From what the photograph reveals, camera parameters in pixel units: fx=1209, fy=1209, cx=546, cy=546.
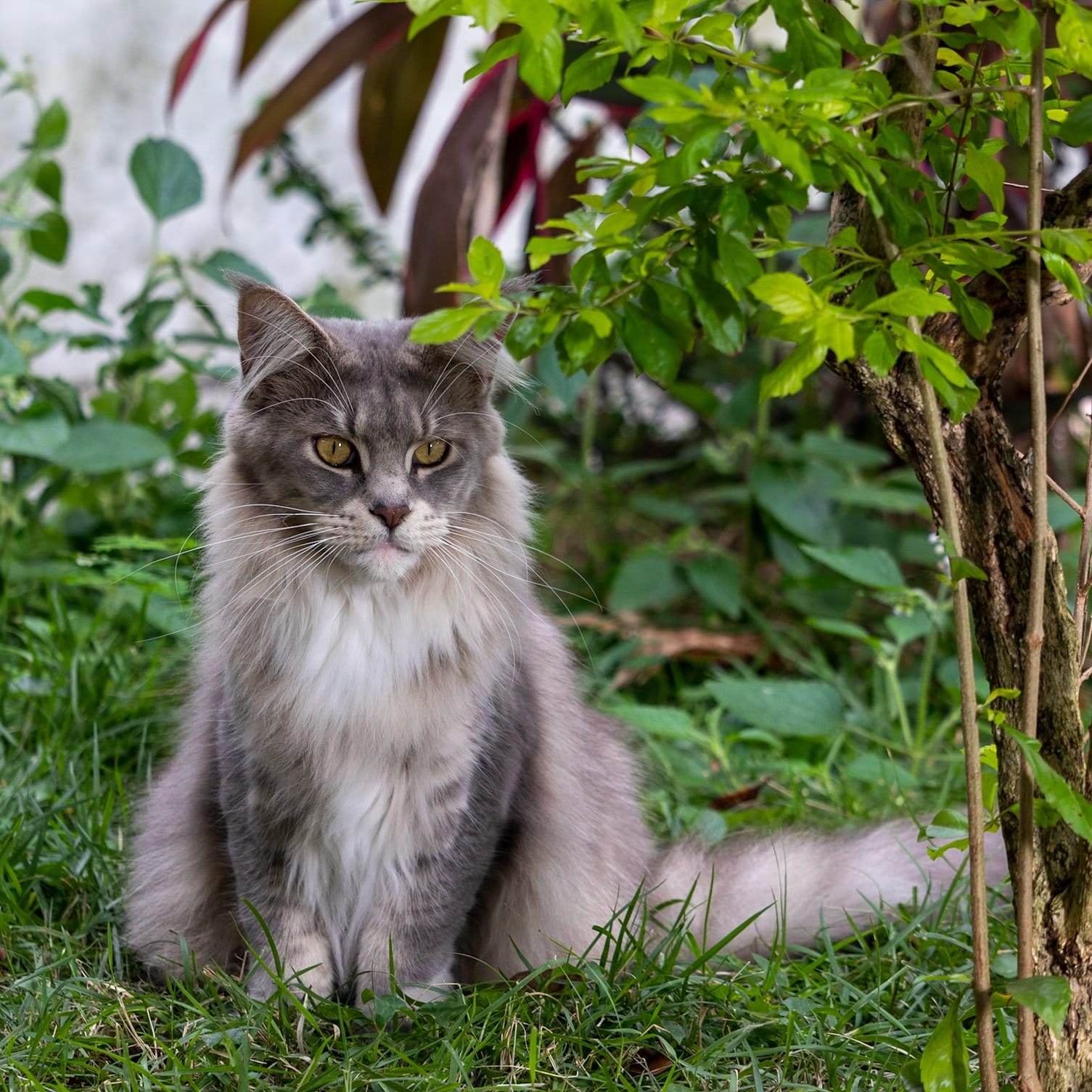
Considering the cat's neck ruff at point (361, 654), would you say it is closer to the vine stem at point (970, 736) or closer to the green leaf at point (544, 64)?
the vine stem at point (970, 736)

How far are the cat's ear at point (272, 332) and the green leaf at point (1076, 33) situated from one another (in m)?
0.98

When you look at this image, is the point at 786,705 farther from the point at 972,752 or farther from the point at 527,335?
the point at 527,335

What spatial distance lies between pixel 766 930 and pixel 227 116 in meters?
4.81

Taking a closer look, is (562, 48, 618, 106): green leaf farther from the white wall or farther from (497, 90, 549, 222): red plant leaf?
the white wall

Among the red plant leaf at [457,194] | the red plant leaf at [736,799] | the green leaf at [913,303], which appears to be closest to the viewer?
the green leaf at [913,303]

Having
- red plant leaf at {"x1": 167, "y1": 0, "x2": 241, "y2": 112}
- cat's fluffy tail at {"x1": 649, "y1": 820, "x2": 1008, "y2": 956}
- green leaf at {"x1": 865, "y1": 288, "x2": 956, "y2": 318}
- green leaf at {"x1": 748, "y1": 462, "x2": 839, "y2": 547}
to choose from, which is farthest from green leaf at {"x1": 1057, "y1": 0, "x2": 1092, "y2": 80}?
red plant leaf at {"x1": 167, "y1": 0, "x2": 241, "y2": 112}

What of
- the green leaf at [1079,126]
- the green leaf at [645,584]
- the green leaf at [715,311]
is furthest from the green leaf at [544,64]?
the green leaf at [645,584]

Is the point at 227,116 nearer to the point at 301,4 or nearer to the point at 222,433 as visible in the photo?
the point at 301,4

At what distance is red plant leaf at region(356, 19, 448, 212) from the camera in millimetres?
3209

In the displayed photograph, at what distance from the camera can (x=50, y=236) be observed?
10.1 feet

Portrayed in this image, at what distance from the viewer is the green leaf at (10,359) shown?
272 cm

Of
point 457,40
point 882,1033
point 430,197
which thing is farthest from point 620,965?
point 457,40

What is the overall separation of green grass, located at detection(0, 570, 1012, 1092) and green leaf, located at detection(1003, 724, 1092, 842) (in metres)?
0.24

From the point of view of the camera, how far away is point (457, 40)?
519cm
